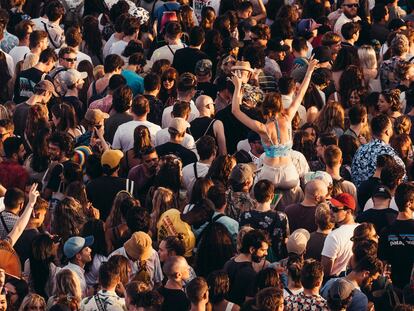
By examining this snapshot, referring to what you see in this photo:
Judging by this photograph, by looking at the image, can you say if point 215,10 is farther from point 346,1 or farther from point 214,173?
point 214,173

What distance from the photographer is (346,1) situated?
2673cm

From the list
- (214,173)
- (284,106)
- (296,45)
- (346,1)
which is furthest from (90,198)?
(346,1)

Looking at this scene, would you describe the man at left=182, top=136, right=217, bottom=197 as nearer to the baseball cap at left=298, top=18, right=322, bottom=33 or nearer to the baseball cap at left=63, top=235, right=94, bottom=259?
the baseball cap at left=63, top=235, right=94, bottom=259

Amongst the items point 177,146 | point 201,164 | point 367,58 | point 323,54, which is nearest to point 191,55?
point 323,54

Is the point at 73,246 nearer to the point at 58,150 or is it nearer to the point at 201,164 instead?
the point at 201,164

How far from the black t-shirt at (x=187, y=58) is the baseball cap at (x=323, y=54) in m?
1.46

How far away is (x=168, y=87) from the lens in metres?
23.0

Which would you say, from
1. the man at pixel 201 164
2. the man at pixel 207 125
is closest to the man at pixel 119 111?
the man at pixel 207 125

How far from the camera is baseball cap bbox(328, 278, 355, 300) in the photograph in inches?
653

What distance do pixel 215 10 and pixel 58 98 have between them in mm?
5406

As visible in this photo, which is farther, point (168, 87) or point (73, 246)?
point (168, 87)

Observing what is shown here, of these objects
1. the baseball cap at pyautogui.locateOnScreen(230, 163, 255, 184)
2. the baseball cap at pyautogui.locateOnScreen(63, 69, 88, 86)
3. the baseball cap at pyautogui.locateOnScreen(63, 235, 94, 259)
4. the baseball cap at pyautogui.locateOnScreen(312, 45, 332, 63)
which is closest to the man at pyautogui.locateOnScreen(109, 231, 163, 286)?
the baseball cap at pyautogui.locateOnScreen(63, 235, 94, 259)

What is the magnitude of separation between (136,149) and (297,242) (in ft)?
10.8

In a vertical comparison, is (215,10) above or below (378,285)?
below
